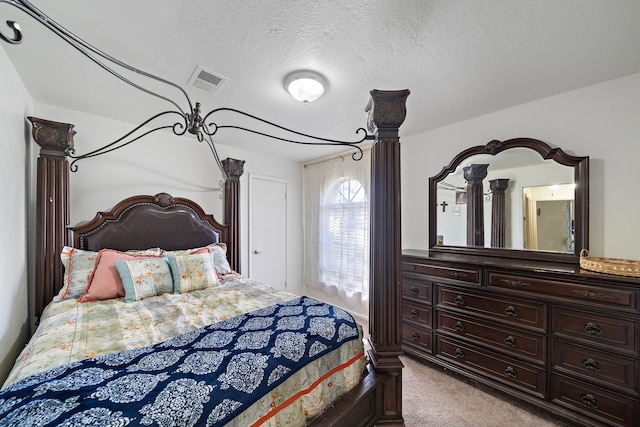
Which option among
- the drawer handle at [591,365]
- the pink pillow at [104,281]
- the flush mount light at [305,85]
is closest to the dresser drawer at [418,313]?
the drawer handle at [591,365]

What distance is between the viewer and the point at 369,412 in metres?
1.36

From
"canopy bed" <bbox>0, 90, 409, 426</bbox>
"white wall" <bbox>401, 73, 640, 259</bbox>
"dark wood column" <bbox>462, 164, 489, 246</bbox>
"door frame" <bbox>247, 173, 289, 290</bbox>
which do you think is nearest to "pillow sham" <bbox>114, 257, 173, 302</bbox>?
"canopy bed" <bbox>0, 90, 409, 426</bbox>

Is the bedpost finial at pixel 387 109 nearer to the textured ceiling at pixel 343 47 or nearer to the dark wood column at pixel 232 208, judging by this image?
the textured ceiling at pixel 343 47

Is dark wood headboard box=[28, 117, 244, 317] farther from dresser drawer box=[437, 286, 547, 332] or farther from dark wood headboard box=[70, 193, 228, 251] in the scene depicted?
dresser drawer box=[437, 286, 547, 332]

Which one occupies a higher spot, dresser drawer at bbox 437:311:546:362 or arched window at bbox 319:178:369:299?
arched window at bbox 319:178:369:299

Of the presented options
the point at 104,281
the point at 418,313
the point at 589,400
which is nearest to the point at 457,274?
the point at 418,313

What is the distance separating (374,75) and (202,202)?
2.57 meters

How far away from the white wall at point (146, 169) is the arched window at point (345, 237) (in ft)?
3.57

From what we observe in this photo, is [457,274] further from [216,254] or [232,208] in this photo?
[232,208]

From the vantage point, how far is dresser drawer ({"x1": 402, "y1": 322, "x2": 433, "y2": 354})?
93.6 inches

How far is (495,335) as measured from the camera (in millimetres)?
2018

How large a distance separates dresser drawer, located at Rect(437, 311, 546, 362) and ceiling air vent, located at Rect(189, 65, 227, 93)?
2.78 metres

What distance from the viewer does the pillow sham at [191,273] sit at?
6.84 feet

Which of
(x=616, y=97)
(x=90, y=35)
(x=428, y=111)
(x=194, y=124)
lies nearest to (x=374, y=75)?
(x=428, y=111)
